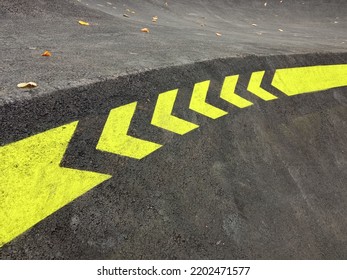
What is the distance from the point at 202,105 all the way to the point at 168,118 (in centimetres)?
60

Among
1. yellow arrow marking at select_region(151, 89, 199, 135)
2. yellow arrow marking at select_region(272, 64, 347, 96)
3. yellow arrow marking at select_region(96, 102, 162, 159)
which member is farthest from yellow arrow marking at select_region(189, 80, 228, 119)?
yellow arrow marking at select_region(272, 64, 347, 96)

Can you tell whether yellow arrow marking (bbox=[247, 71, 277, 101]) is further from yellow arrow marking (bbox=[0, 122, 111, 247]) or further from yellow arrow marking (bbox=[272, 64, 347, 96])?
yellow arrow marking (bbox=[0, 122, 111, 247])

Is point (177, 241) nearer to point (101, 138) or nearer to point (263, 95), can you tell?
point (101, 138)

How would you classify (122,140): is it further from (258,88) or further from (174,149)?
(258,88)

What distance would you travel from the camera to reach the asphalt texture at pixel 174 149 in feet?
8.10

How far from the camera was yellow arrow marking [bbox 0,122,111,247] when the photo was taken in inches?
84.6

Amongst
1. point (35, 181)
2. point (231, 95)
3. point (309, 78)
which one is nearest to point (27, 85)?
point (35, 181)

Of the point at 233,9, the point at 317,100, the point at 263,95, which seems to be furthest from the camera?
the point at 233,9

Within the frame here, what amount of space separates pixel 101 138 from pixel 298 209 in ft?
8.08

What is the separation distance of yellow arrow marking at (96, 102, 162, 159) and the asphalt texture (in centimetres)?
7

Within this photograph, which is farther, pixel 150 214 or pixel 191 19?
pixel 191 19

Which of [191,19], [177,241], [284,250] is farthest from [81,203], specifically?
[191,19]

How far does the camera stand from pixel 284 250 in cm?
316

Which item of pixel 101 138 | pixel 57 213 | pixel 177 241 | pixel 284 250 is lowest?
pixel 284 250
